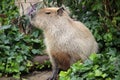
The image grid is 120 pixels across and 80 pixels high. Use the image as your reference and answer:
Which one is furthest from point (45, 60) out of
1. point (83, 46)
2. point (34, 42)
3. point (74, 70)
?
point (74, 70)

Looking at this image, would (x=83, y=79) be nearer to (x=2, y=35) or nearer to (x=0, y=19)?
(x=2, y=35)

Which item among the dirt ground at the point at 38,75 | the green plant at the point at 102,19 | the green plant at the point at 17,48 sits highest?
the green plant at the point at 102,19

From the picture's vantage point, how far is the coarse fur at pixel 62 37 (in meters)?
5.92

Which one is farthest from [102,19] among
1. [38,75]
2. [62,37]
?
[38,75]

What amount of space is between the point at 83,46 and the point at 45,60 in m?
1.10

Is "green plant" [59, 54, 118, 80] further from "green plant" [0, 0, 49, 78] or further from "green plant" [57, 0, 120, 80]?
"green plant" [0, 0, 49, 78]

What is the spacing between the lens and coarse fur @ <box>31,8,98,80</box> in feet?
19.4

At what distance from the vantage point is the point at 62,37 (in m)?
5.94

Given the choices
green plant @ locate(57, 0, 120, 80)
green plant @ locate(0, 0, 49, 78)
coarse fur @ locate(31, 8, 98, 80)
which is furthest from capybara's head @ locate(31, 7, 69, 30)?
green plant @ locate(0, 0, 49, 78)

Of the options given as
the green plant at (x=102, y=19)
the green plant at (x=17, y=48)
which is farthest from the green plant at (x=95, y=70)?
the green plant at (x=17, y=48)

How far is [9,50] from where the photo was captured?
684 centimetres

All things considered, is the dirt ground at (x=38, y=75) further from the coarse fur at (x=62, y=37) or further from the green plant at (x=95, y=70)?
the green plant at (x=95, y=70)

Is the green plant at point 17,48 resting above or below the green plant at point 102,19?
below

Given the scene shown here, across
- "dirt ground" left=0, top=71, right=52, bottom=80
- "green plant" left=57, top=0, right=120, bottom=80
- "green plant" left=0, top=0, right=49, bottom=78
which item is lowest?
"dirt ground" left=0, top=71, right=52, bottom=80
